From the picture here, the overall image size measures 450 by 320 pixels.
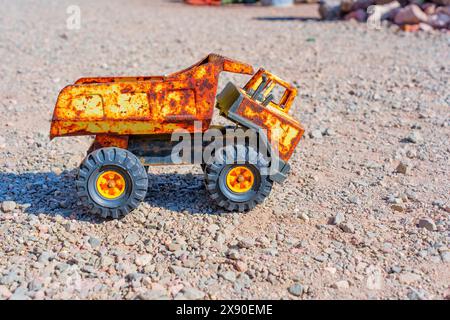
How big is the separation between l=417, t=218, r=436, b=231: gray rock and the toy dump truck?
95 cm

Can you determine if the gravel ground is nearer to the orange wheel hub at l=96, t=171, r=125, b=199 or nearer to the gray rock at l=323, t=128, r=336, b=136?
the gray rock at l=323, t=128, r=336, b=136

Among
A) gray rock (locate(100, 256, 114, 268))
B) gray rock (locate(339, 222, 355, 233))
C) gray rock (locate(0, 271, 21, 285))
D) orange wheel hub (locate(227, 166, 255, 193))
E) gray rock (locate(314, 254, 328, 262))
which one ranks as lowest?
gray rock (locate(0, 271, 21, 285))

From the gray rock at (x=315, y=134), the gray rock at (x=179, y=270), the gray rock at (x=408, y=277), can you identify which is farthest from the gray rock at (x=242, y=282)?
the gray rock at (x=315, y=134)

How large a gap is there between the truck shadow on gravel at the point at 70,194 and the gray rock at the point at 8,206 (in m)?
0.05

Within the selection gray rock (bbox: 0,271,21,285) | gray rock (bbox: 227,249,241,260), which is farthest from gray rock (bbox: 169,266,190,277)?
gray rock (bbox: 0,271,21,285)

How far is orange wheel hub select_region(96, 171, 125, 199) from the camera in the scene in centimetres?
419

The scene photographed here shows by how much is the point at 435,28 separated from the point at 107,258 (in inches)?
343

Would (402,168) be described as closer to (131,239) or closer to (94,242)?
(131,239)

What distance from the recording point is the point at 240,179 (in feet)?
14.1

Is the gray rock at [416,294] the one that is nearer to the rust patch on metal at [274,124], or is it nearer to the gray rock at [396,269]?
the gray rock at [396,269]

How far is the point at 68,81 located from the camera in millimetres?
7992

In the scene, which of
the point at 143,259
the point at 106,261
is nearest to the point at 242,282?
the point at 143,259

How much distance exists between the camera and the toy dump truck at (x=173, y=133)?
13.5 ft

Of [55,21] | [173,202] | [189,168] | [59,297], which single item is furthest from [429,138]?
[55,21]
